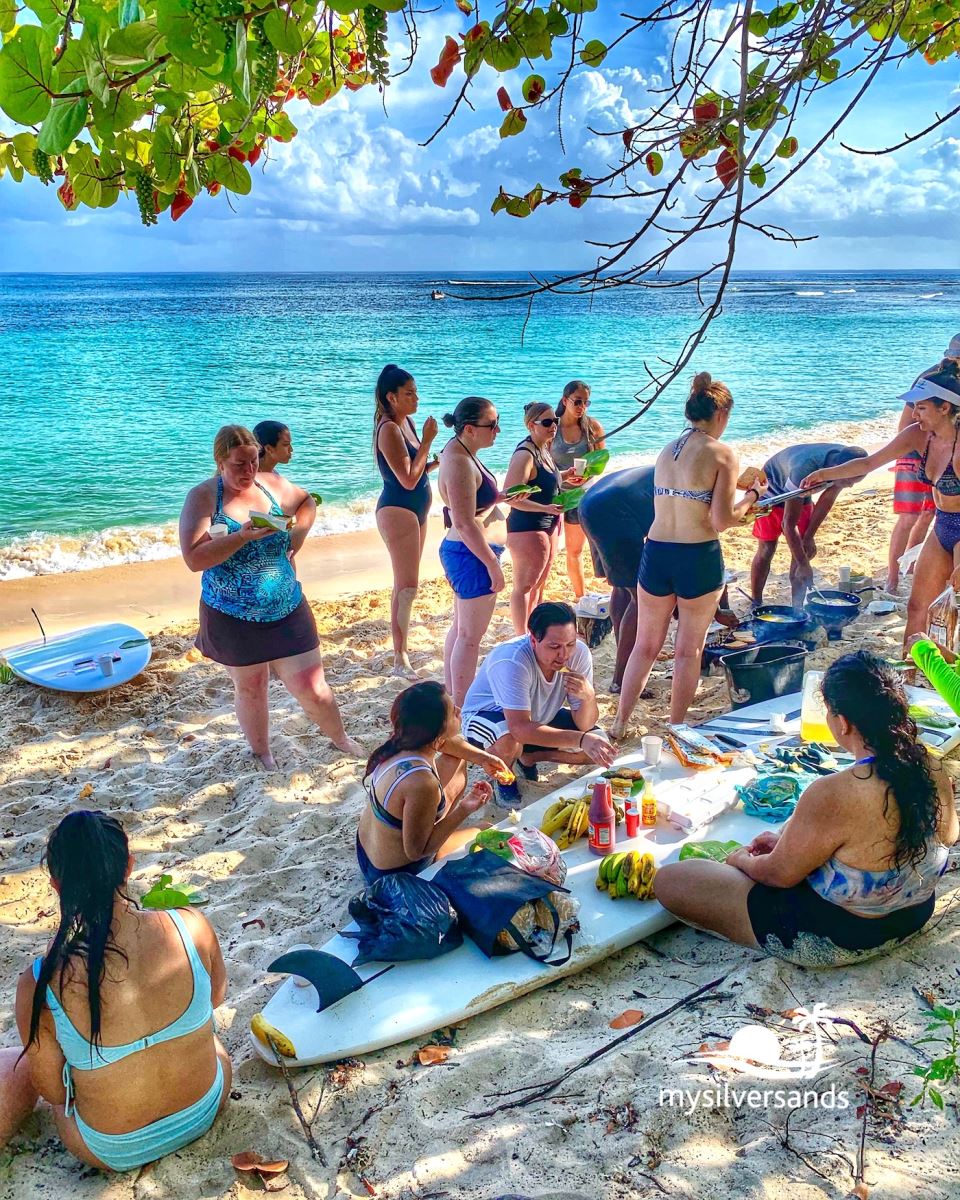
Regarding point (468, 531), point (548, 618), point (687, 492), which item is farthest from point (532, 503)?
point (548, 618)

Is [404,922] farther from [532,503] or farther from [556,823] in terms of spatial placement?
[532,503]

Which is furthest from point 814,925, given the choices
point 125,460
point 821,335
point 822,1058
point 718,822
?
point 821,335

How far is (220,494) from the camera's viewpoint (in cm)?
439

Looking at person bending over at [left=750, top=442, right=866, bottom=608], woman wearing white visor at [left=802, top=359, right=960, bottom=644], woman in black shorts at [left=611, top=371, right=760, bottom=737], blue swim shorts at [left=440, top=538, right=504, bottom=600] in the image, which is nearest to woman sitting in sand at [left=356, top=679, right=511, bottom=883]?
blue swim shorts at [left=440, top=538, right=504, bottom=600]

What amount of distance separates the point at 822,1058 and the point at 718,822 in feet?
4.33

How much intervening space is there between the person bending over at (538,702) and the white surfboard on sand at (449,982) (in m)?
0.69

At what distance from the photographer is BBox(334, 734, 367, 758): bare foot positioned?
5027mm

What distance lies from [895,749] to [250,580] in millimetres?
2875

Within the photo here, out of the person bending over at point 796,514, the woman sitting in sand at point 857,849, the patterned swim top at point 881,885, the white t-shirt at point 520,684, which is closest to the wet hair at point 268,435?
the white t-shirt at point 520,684

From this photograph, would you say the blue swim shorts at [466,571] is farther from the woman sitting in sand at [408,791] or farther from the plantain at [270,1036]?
the plantain at [270,1036]

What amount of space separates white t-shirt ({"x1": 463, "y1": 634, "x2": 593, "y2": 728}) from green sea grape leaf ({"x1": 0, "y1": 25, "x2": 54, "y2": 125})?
3251 mm

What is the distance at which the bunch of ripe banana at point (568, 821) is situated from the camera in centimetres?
369

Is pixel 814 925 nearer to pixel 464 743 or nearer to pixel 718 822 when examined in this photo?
pixel 718 822

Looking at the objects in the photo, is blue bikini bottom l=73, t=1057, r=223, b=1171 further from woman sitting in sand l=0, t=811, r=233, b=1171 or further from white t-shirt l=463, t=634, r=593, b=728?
white t-shirt l=463, t=634, r=593, b=728
